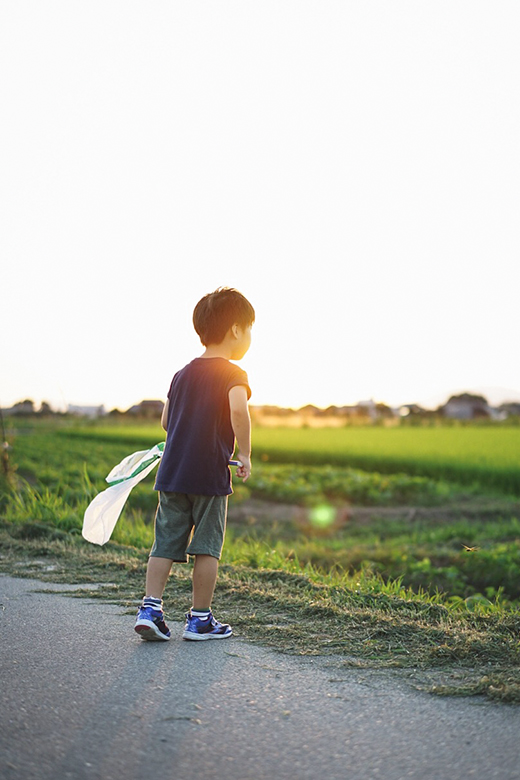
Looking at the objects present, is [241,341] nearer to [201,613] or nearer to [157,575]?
[157,575]

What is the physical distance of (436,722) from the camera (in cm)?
229

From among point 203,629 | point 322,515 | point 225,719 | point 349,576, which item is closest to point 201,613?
point 203,629

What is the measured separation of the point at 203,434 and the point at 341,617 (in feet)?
3.35

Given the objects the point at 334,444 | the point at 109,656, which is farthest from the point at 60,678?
the point at 334,444

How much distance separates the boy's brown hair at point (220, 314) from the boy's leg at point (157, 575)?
100cm

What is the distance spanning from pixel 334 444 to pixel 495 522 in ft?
40.2

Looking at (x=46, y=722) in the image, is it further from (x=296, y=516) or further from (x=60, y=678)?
(x=296, y=516)

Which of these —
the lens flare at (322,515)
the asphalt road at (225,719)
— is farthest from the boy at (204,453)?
the lens flare at (322,515)

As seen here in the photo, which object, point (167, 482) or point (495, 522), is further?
point (495, 522)

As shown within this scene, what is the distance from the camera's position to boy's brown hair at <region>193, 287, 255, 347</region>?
3473 millimetres

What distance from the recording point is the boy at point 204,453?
3320 mm

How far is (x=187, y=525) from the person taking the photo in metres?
3.45

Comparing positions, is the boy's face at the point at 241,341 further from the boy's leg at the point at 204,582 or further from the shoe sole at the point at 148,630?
the shoe sole at the point at 148,630

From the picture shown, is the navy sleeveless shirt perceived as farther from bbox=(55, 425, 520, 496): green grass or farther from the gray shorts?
bbox=(55, 425, 520, 496): green grass
